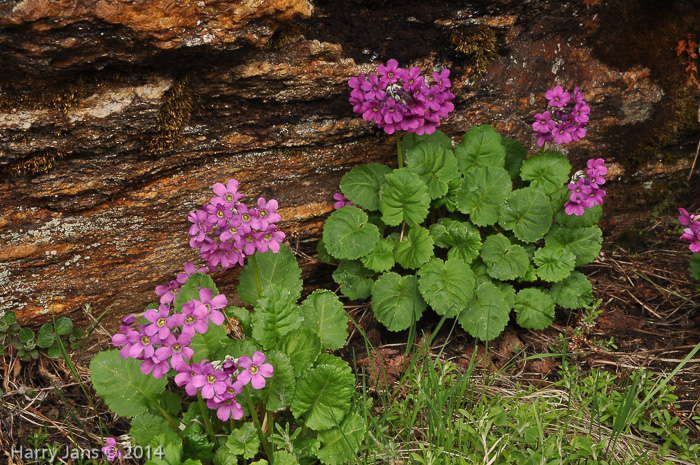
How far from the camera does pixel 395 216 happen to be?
130 inches

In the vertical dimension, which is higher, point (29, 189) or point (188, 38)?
point (188, 38)

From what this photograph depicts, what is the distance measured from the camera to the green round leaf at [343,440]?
238 cm

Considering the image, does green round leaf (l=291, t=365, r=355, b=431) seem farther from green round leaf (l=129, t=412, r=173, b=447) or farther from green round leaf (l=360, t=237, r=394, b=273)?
green round leaf (l=360, t=237, r=394, b=273)

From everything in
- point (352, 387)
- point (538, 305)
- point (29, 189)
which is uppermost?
point (29, 189)

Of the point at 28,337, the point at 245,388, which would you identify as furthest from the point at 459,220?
the point at 28,337

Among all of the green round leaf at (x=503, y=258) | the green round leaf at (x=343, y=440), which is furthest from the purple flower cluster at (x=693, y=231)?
the green round leaf at (x=343, y=440)

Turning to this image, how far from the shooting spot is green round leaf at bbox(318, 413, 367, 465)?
238cm

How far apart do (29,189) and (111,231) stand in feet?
1.41

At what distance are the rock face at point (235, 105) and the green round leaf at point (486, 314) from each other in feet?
3.20

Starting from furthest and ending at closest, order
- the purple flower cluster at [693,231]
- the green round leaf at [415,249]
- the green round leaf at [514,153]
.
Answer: the green round leaf at [514,153] → the green round leaf at [415,249] → the purple flower cluster at [693,231]

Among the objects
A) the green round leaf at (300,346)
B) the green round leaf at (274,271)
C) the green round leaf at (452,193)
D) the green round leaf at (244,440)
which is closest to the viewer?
the green round leaf at (244,440)

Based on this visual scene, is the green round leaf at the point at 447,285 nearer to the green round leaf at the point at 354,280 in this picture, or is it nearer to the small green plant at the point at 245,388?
the green round leaf at the point at 354,280

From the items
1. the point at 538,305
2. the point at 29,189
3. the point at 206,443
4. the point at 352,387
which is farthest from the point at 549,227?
the point at 29,189

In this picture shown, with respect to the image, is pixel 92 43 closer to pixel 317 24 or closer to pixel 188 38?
pixel 188 38
